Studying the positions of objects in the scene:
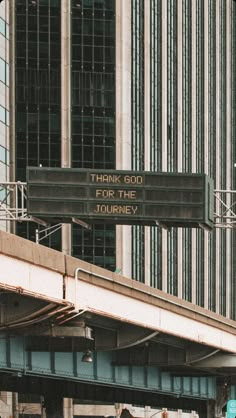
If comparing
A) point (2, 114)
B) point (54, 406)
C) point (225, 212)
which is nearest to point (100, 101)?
point (2, 114)

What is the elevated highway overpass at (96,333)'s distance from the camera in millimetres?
34531

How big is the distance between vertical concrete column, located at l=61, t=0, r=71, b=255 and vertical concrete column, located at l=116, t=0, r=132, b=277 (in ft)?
16.4

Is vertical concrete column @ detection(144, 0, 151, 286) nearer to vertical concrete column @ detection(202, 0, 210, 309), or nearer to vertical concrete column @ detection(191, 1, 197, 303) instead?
vertical concrete column @ detection(191, 1, 197, 303)

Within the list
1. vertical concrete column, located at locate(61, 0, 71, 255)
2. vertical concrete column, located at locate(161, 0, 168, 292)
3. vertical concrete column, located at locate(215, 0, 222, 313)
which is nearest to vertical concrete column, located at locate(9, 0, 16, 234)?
vertical concrete column, located at locate(61, 0, 71, 255)

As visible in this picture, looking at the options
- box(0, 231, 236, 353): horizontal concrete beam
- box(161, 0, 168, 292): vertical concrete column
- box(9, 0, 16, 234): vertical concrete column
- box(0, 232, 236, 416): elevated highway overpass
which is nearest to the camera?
box(0, 231, 236, 353): horizontal concrete beam

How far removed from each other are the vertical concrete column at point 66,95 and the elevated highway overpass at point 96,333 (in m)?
67.1

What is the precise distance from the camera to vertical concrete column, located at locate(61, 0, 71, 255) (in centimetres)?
13788

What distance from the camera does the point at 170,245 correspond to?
15488 centimetres

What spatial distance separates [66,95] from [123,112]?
241 inches

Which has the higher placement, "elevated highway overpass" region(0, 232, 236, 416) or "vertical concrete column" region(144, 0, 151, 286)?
"vertical concrete column" region(144, 0, 151, 286)

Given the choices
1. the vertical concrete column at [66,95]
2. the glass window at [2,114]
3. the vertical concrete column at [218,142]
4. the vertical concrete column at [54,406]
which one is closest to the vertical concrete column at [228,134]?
the vertical concrete column at [218,142]

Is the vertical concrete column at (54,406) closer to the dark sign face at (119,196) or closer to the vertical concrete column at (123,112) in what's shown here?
the dark sign face at (119,196)

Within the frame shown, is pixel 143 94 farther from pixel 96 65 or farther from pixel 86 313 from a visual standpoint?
pixel 86 313

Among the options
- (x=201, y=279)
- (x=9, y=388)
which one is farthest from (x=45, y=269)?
(x=201, y=279)
